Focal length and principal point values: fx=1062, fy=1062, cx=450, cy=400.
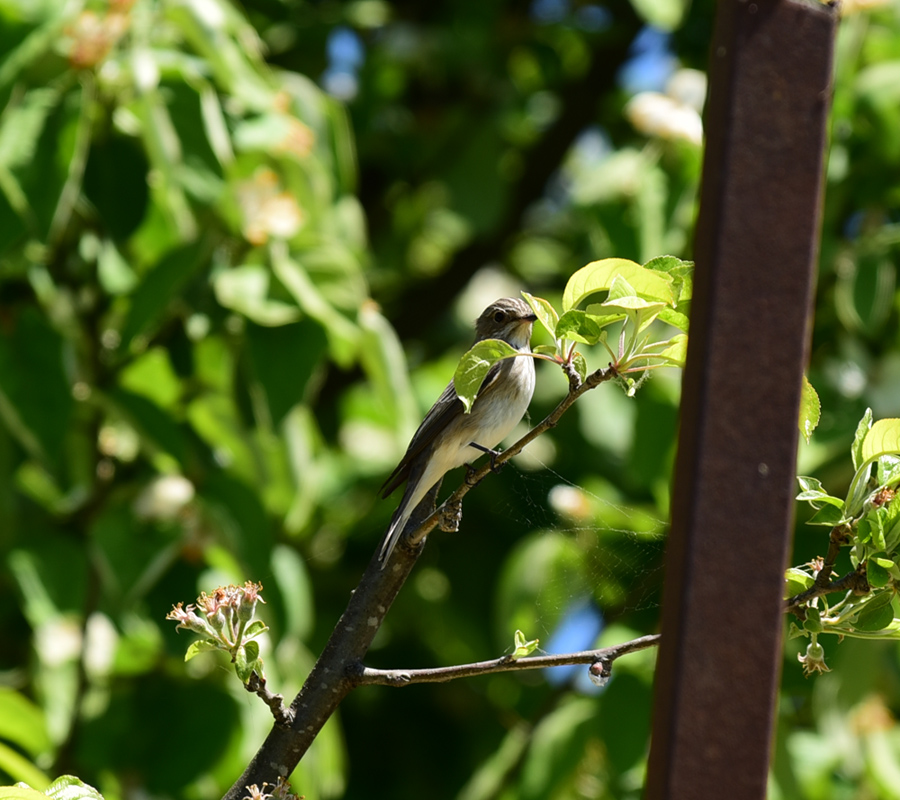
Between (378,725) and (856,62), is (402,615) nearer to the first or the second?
(378,725)

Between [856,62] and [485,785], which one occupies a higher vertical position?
[856,62]

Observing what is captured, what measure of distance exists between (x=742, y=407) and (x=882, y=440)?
390mm

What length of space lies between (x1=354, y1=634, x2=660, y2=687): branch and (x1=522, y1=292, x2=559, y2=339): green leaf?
1.33 ft

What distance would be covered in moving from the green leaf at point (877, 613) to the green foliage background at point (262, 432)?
0.84 meters

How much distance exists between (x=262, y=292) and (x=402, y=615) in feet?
5.26

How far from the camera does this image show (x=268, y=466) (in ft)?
10.3

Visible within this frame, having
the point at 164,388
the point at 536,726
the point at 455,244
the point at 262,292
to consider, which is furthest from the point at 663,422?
the point at 455,244

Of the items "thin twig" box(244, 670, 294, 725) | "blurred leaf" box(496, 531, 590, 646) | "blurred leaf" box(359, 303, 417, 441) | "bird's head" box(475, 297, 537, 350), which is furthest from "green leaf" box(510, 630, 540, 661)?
"blurred leaf" box(359, 303, 417, 441)

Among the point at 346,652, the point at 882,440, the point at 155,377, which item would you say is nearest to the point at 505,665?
the point at 346,652

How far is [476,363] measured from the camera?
4.49 ft

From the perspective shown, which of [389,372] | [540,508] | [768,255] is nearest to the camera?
[768,255]

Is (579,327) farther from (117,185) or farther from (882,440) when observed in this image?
(117,185)

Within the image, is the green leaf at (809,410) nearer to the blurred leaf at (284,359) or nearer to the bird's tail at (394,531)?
the bird's tail at (394,531)

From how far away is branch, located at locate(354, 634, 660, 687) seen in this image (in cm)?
132
